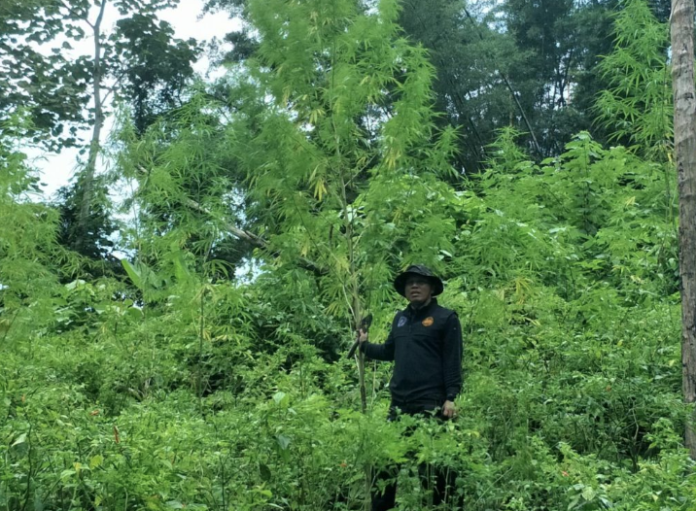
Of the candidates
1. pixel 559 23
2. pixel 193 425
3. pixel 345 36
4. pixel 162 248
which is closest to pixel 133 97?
pixel 559 23

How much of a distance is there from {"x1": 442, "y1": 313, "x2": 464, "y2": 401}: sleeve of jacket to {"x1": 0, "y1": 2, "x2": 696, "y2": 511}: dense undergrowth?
33 centimetres

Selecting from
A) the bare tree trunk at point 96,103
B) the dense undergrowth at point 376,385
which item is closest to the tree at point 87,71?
the bare tree trunk at point 96,103

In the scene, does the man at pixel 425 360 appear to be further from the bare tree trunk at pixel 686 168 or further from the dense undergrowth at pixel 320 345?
the bare tree trunk at pixel 686 168

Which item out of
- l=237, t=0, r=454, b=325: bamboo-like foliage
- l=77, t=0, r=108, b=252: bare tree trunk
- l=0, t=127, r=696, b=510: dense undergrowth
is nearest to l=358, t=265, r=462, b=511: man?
l=0, t=127, r=696, b=510: dense undergrowth

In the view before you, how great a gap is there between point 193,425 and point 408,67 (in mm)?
2936

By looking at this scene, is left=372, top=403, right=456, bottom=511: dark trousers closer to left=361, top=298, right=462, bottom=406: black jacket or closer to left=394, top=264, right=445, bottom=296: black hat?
left=361, top=298, right=462, bottom=406: black jacket

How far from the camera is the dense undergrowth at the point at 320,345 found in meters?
4.14

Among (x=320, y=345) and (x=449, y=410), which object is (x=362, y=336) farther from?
(x=320, y=345)

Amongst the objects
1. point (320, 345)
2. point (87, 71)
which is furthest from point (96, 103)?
point (320, 345)

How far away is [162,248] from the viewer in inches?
287

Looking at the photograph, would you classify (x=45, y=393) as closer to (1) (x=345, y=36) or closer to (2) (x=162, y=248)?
(2) (x=162, y=248)

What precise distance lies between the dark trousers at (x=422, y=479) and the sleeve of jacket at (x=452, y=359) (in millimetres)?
140

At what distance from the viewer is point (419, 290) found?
4914mm

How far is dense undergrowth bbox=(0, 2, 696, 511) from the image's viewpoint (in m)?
4.14
